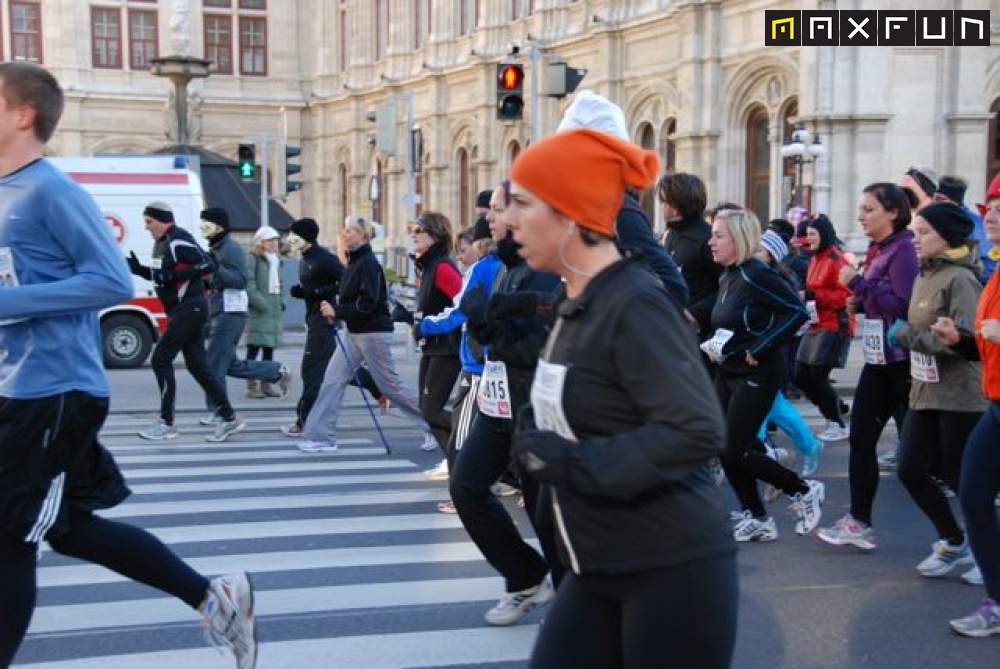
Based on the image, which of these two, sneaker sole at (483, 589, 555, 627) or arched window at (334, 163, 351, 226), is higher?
arched window at (334, 163, 351, 226)

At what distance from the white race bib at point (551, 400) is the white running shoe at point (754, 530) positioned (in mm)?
4385

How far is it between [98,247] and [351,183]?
4756 centimetres

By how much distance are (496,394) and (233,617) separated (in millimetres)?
1519

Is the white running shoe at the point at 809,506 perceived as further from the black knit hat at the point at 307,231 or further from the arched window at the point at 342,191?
the arched window at the point at 342,191

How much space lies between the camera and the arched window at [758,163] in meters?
27.6

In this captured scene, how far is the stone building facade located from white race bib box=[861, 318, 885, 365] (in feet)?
46.0

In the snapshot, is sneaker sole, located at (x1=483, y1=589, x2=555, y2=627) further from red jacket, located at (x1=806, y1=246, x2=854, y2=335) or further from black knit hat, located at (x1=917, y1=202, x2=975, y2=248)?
red jacket, located at (x1=806, y1=246, x2=854, y2=335)

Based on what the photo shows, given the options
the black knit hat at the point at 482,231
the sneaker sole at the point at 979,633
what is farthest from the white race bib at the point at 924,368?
the black knit hat at the point at 482,231

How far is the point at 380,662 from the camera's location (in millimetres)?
4977

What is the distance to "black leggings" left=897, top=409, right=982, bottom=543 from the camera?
239 inches

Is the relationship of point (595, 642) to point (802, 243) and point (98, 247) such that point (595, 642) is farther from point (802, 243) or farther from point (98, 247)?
point (802, 243)

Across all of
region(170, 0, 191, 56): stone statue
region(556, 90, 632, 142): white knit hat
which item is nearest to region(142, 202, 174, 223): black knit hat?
region(556, 90, 632, 142): white knit hat

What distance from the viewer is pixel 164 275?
10.7 meters

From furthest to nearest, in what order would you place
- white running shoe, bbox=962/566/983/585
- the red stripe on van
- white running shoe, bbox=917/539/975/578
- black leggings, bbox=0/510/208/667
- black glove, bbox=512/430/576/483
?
the red stripe on van, white running shoe, bbox=917/539/975/578, white running shoe, bbox=962/566/983/585, black leggings, bbox=0/510/208/667, black glove, bbox=512/430/576/483
